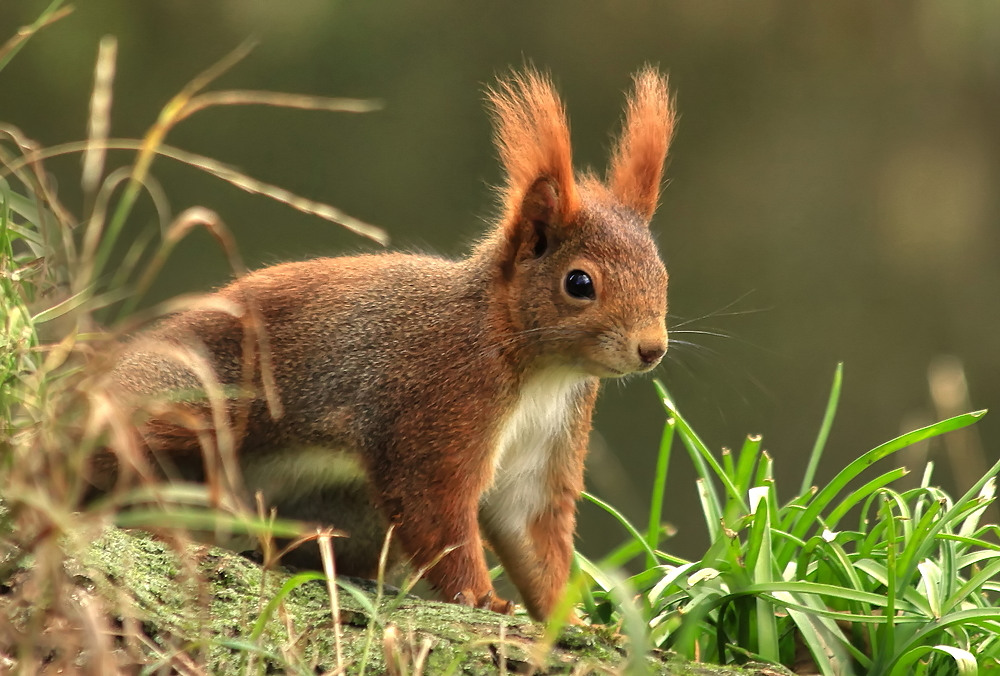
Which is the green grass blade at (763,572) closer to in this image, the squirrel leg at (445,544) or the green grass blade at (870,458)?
the green grass blade at (870,458)

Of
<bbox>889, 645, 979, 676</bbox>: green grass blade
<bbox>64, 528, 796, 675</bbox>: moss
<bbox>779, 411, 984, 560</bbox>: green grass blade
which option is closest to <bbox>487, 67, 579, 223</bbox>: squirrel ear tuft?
<bbox>779, 411, 984, 560</bbox>: green grass blade

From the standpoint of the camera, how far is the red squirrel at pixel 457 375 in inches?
108

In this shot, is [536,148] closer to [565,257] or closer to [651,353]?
[565,257]

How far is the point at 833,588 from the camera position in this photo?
2.20 metres

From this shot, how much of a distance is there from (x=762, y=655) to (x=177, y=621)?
1.10m

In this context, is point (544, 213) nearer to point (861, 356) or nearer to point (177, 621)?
point (177, 621)

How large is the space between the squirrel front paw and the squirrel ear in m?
1.05

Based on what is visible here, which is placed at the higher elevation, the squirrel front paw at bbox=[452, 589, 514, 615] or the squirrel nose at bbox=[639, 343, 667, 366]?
the squirrel nose at bbox=[639, 343, 667, 366]

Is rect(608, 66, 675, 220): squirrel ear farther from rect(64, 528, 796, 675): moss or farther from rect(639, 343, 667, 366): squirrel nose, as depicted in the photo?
rect(64, 528, 796, 675): moss

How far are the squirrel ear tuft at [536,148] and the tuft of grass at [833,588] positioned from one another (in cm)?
62

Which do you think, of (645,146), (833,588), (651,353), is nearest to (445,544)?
(651,353)

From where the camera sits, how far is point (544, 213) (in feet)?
9.59

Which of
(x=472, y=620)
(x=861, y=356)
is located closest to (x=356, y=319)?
(x=472, y=620)

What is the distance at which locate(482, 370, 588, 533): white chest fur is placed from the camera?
9.53 ft
